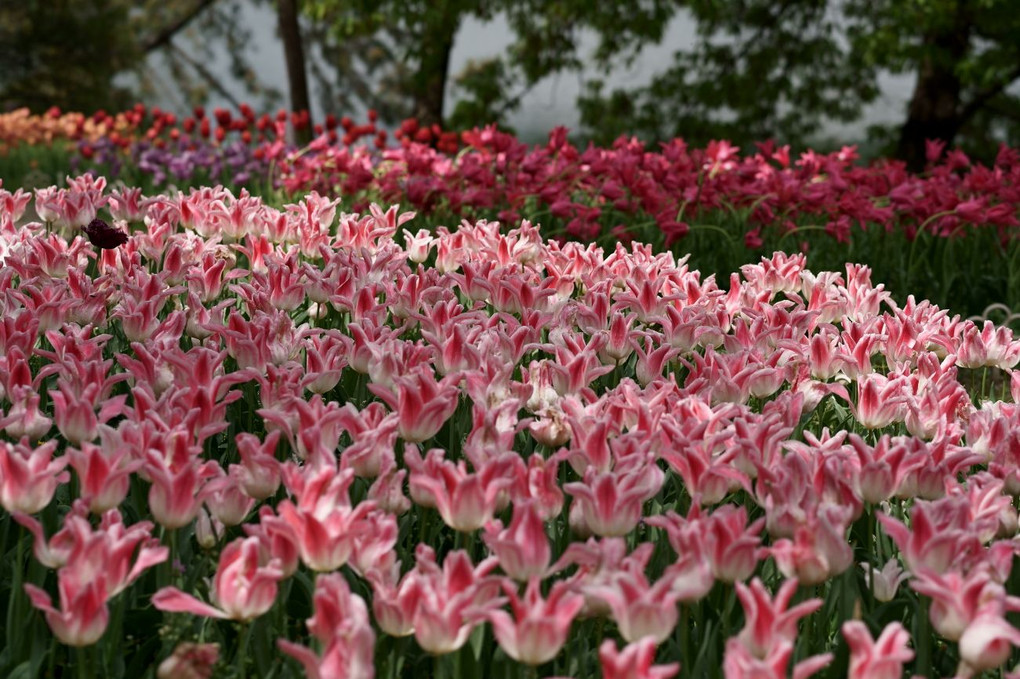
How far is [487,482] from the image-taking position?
5.63ft

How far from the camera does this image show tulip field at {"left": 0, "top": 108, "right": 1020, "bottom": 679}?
59.1 inches

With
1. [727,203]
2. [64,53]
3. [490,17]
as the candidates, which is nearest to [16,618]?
[727,203]

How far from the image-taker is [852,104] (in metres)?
16.2

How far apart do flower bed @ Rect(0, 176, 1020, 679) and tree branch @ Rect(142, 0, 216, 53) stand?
19.6 metres

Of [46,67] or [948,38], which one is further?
[46,67]

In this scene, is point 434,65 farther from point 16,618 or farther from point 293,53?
point 16,618

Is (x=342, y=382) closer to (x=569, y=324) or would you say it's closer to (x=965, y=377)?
(x=569, y=324)

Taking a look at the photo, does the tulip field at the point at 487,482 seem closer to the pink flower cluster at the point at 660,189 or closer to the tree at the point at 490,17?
the pink flower cluster at the point at 660,189

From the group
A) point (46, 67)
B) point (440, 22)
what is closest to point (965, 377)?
point (440, 22)

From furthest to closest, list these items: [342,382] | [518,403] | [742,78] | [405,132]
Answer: [742,78]
[405,132]
[342,382]
[518,403]

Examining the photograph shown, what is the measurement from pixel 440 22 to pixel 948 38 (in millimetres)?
6465

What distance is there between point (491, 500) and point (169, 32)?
22321 millimetres

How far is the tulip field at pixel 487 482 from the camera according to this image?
1502mm

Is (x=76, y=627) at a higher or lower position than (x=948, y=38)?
higher
